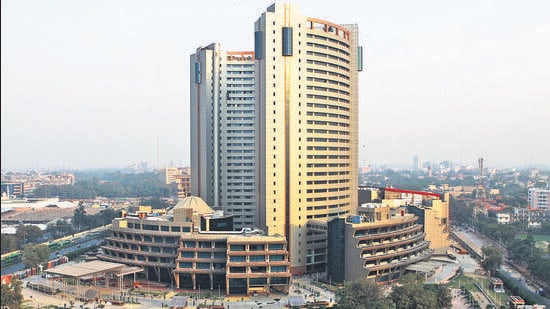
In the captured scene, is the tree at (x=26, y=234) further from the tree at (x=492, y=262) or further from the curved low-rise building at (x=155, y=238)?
the tree at (x=492, y=262)

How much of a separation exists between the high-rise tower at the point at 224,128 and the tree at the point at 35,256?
26724 millimetres

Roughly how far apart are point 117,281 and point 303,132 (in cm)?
3388

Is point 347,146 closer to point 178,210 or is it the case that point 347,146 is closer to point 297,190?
point 297,190

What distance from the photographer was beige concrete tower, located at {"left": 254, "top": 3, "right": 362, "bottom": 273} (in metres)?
74.3

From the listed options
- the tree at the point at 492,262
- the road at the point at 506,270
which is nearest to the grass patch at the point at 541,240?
the road at the point at 506,270

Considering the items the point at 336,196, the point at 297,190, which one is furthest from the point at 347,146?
the point at 297,190

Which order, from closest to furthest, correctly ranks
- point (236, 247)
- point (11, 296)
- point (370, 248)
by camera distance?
point (11, 296), point (236, 247), point (370, 248)

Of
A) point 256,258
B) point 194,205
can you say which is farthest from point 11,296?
point 256,258

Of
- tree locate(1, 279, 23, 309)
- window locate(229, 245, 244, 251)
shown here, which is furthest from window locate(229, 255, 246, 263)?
tree locate(1, 279, 23, 309)

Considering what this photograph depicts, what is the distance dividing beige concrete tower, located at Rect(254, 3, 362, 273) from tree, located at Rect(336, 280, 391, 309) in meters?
21.5

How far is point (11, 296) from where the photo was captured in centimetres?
5234

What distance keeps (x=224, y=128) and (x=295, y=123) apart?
60.7 ft

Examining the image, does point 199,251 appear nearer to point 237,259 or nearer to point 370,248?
point 237,259

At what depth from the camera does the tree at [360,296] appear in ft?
167
